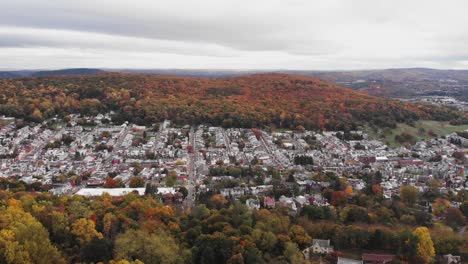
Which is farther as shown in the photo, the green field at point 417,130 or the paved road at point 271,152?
the green field at point 417,130

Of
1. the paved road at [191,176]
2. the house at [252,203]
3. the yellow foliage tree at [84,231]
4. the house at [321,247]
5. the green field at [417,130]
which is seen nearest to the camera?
the yellow foliage tree at [84,231]

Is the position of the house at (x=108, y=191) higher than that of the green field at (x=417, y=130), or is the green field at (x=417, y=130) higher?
the green field at (x=417, y=130)

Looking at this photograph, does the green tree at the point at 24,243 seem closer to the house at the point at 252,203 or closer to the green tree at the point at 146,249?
the green tree at the point at 146,249

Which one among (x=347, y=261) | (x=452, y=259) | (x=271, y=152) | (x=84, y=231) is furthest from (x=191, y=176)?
(x=452, y=259)

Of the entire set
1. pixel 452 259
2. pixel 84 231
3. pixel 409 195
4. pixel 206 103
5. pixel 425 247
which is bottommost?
pixel 452 259

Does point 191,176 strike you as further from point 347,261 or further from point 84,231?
point 347,261

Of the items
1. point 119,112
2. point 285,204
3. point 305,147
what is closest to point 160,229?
point 285,204

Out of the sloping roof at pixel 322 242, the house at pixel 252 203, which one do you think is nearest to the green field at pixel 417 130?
the house at pixel 252 203
